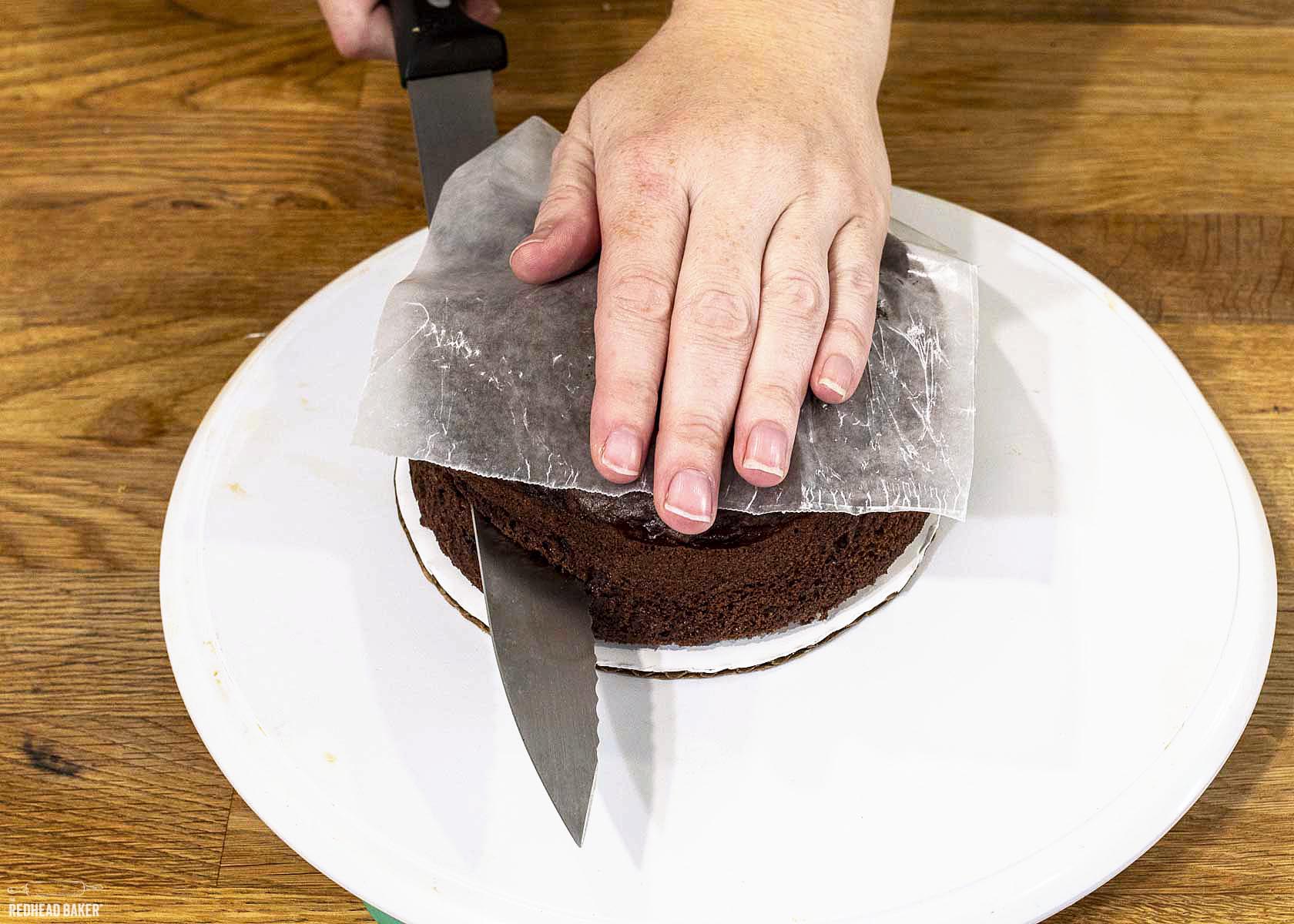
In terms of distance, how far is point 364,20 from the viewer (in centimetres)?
86

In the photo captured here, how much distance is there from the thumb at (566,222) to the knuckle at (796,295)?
11 cm

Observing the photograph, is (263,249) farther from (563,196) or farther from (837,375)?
(837,375)

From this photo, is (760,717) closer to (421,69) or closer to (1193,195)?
(421,69)

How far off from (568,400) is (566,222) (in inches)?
4.6

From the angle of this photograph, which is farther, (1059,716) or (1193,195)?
(1193,195)

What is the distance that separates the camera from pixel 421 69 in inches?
30.0

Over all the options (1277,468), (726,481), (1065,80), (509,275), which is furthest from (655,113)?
(1065,80)

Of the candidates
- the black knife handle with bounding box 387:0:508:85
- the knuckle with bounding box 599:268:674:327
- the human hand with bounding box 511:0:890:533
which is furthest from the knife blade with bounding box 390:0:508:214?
the knuckle with bounding box 599:268:674:327

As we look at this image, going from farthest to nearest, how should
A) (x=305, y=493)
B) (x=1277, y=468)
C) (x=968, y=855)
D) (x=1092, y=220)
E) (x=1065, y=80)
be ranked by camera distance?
(x=1065, y=80) < (x=1092, y=220) < (x=1277, y=468) < (x=305, y=493) < (x=968, y=855)

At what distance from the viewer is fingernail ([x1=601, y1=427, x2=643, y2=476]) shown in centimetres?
55

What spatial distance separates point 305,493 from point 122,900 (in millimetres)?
253

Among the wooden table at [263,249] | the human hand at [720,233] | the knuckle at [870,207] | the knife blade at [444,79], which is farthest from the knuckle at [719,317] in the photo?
the wooden table at [263,249]

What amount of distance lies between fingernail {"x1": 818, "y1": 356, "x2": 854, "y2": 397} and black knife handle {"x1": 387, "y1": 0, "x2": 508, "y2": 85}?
0.33 metres

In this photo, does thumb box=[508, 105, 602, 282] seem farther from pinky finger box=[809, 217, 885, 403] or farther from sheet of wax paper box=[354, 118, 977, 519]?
pinky finger box=[809, 217, 885, 403]
